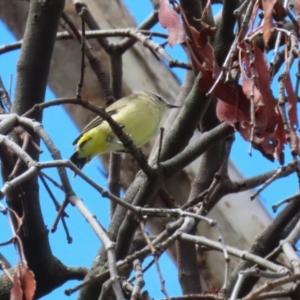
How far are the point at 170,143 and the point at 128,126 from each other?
74.5 inches

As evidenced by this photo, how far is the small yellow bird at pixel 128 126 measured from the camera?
4391 mm

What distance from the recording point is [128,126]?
466cm

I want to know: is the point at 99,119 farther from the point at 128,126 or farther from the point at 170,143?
the point at 170,143

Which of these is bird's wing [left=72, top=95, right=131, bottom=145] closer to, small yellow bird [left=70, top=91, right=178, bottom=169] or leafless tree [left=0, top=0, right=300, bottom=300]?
small yellow bird [left=70, top=91, right=178, bottom=169]

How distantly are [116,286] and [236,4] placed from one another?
1159 mm

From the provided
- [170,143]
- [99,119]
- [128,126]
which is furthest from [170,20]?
[128,126]

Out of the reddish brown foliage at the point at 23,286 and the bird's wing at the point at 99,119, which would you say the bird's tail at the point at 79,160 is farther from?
the reddish brown foliage at the point at 23,286

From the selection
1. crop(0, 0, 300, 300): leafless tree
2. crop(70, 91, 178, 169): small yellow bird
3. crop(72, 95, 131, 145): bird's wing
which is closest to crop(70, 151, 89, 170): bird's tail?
crop(70, 91, 178, 169): small yellow bird

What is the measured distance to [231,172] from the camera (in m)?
4.45

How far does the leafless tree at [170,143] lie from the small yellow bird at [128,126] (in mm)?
120

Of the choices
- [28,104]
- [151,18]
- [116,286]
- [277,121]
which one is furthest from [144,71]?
[116,286]

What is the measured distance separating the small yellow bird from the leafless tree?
4.7 inches

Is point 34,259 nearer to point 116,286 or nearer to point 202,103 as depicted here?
point 202,103

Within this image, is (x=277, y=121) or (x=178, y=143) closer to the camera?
(x=277, y=121)
